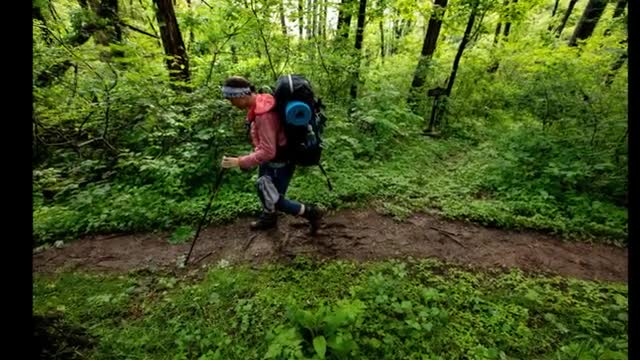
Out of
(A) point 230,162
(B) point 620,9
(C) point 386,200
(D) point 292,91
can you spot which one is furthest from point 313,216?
(B) point 620,9

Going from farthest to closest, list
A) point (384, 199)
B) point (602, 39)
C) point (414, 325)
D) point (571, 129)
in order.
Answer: point (602, 39) < point (571, 129) < point (384, 199) < point (414, 325)

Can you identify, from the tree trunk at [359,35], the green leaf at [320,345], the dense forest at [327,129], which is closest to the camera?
the green leaf at [320,345]

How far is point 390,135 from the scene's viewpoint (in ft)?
29.0

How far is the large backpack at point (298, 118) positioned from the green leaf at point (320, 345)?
7.74ft

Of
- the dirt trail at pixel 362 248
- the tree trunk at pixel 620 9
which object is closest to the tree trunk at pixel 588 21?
the tree trunk at pixel 620 9

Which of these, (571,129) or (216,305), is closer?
(216,305)

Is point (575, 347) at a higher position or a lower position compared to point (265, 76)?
lower

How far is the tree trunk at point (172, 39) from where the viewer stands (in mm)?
7883

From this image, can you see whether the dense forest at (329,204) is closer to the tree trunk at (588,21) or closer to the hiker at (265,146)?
the hiker at (265,146)

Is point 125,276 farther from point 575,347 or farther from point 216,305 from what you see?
point 575,347

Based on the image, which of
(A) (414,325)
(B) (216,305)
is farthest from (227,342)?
(A) (414,325)

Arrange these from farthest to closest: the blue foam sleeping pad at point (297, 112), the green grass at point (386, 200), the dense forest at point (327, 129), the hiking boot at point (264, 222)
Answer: the dense forest at point (327, 129) < the green grass at point (386, 200) < the hiking boot at point (264, 222) < the blue foam sleeping pad at point (297, 112)
